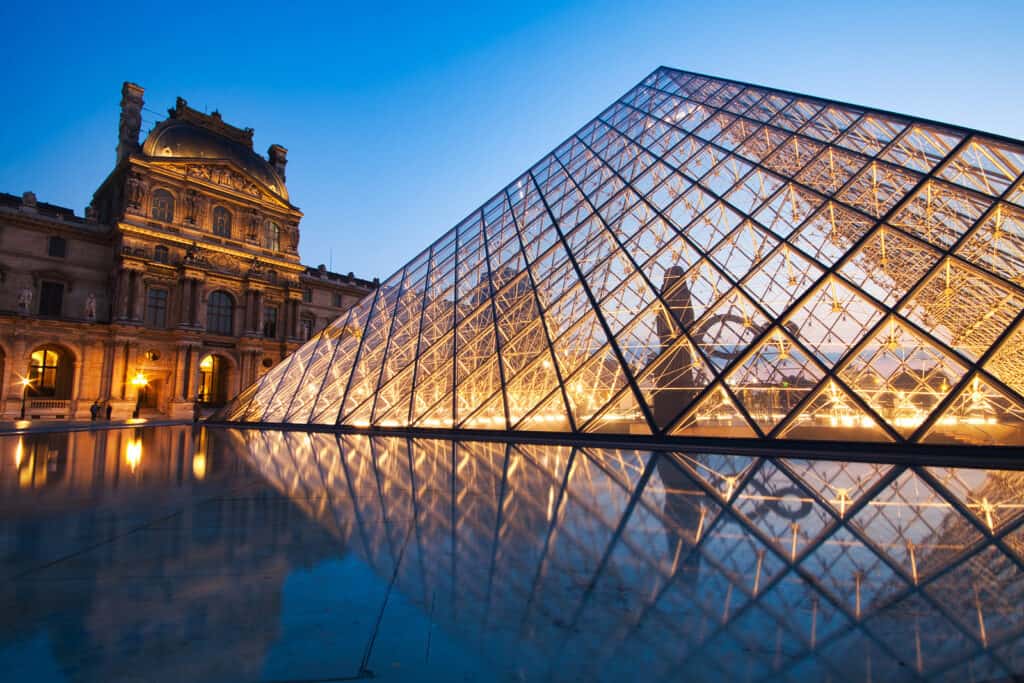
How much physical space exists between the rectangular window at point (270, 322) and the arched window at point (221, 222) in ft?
18.8

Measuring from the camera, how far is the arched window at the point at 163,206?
31219mm

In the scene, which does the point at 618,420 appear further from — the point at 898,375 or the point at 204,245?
the point at 204,245

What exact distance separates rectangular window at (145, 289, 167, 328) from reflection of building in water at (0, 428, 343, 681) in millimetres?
30803

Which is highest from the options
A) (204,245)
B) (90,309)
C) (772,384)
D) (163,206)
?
(163,206)

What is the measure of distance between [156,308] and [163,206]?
650 cm

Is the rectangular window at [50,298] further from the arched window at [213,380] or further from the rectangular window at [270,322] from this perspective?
the rectangular window at [270,322]

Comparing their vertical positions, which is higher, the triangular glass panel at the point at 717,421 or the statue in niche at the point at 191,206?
the statue in niche at the point at 191,206

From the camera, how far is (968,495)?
185 inches

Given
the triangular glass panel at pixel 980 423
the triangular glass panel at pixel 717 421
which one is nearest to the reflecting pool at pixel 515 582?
the triangular glass panel at pixel 717 421

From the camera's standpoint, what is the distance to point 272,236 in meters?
37.5

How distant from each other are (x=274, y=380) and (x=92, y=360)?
60.3 ft

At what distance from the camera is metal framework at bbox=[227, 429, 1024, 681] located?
71.4 inches

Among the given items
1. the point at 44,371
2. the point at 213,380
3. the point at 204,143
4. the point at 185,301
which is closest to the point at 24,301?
the point at 44,371

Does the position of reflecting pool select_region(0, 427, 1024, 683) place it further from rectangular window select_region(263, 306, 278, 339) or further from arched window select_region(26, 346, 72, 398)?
rectangular window select_region(263, 306, 278, 339)
